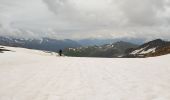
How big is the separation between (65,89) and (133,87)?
3.59 meters

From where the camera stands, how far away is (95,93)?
12578 mm

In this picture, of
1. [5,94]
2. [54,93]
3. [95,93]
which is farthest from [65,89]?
[5,94]

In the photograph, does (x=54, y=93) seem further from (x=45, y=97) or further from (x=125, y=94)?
(x=125, y=94)

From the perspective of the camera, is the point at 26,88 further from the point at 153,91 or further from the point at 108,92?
the point at 153,91

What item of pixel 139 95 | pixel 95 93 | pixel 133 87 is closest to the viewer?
pixel 139 95

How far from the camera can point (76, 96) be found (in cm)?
1205

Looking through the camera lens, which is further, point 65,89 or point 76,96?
point 65,89

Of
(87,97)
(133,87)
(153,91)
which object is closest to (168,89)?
(153,91)

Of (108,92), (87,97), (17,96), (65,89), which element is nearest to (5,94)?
(17,96)

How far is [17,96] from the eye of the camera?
12352 millimetres

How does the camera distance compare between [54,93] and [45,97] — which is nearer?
[45,97]

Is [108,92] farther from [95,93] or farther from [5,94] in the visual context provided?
[5,94]

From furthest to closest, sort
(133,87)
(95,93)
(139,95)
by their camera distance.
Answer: (133,87) → (95,93) → (139,95)

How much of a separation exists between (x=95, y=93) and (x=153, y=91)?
272 cm
